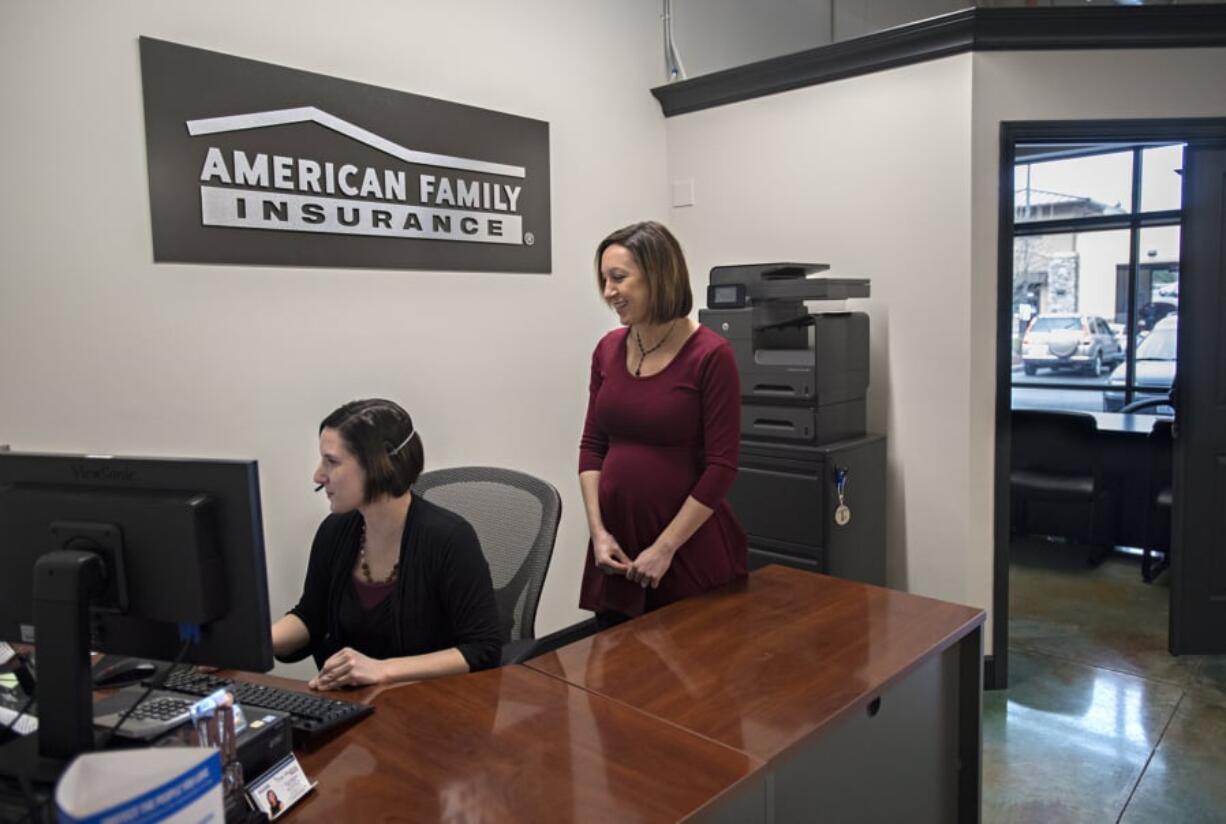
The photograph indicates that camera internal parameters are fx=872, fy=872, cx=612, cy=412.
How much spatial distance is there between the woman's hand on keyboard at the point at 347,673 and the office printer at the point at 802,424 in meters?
1.92

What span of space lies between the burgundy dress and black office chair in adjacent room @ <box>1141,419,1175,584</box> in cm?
324

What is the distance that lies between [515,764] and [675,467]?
0.97m

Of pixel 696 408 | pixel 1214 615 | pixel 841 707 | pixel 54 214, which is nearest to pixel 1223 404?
pixel 1214 615

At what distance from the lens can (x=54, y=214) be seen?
217 centimetres

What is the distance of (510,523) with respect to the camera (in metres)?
2.13

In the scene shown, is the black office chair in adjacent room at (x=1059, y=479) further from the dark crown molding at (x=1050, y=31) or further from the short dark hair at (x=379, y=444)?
the short dark hair at (x=379, y=444)

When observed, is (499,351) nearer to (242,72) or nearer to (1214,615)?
(242,72)

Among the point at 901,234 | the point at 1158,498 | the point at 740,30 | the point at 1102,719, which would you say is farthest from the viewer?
the point at 1158,498

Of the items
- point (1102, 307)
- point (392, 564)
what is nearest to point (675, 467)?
point (392, 564)

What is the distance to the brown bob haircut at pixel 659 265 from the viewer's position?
82.1 inches

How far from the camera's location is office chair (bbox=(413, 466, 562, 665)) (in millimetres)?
2035

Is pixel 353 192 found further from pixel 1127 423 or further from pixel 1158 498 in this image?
pixel 1127 423

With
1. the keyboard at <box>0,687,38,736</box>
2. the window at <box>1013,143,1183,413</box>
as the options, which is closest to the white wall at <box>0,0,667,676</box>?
the keyboard at <box>0,687,38,736</box>

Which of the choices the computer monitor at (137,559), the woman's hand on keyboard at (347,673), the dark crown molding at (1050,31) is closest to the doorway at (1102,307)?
the dark crown molding at (1050,31)
